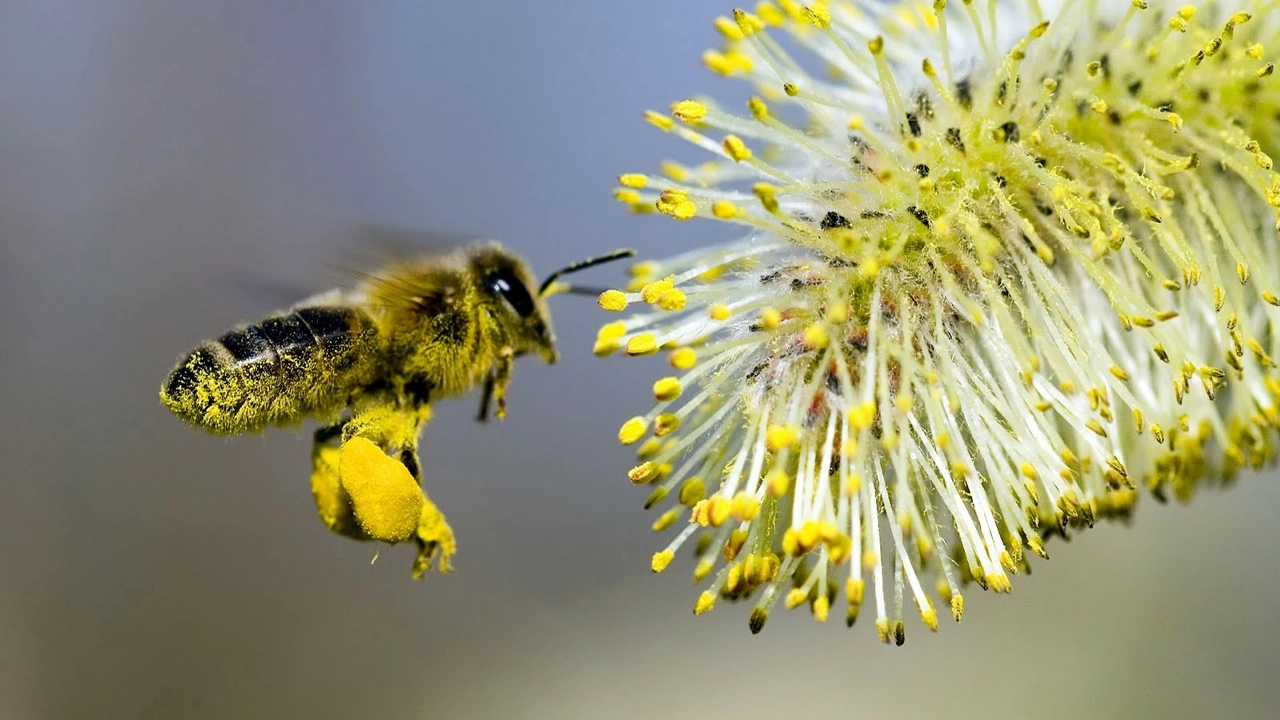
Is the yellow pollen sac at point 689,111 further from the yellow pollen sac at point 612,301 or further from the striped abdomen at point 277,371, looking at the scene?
the striped abdomen at point 277,371

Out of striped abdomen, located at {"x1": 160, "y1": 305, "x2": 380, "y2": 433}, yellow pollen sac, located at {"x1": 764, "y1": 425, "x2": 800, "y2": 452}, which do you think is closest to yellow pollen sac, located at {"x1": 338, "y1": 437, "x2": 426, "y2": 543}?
striped abdomen, located at {"x1": 160, "y1": 305, "x2": 380, "y2": 433}

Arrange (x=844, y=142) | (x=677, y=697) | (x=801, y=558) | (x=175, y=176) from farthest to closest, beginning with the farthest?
(x=175, y=176) → (x=677, y=697) → (x=844, y=142) → (x=801, y=558)

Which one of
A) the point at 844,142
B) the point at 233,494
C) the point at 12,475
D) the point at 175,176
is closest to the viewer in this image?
the point at 844,142

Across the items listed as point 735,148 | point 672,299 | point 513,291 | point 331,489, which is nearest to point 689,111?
point 735,148

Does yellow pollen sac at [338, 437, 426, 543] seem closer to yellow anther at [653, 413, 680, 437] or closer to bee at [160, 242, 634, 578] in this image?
bee at [160, 242, 634, 578]

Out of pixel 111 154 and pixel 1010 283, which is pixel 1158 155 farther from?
pixel 111 154

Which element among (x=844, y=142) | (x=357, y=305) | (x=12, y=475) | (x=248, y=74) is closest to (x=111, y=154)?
(x=248, y=74)

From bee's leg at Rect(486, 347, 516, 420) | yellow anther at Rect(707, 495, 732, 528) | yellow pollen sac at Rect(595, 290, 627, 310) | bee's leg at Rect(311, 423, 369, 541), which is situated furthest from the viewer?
bee's leg at Rect(486, 347, 516, 420)
